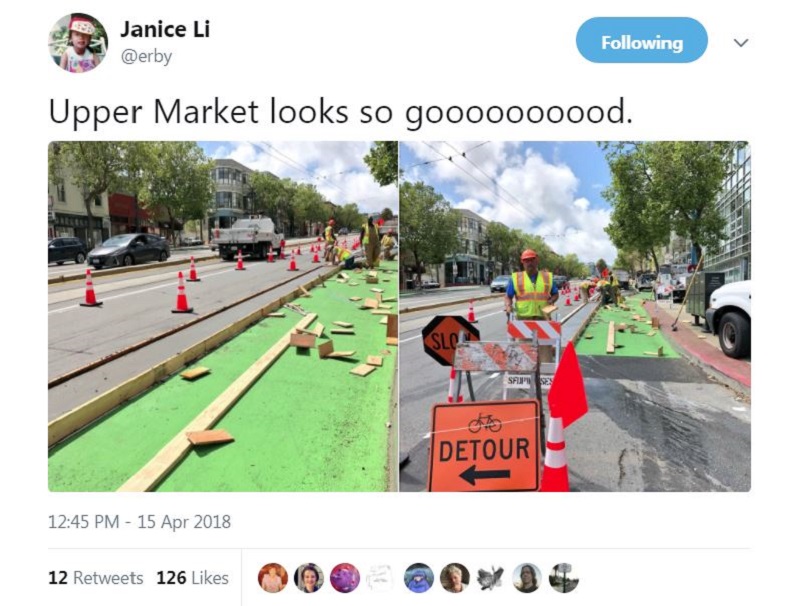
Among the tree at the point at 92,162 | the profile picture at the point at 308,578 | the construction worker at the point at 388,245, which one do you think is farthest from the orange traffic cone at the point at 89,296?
the profile picture at the point at 308,578

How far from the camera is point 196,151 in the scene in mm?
2482

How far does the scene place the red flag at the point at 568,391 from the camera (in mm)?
2465

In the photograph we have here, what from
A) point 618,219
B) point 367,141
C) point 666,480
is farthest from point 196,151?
point 666,480

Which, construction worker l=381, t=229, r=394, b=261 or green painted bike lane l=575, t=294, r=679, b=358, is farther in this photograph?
green painted bike lane l=575, t=294, r=679, b=358

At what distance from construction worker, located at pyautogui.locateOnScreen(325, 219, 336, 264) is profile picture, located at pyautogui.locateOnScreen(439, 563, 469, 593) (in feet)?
8.17

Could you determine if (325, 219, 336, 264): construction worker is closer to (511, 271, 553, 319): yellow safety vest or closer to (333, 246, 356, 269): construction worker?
(333, 246, 356, 269): construction worker

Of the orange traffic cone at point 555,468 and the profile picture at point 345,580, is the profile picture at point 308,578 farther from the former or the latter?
the orange traffic cone at point 555,468

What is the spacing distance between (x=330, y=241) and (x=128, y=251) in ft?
5.51

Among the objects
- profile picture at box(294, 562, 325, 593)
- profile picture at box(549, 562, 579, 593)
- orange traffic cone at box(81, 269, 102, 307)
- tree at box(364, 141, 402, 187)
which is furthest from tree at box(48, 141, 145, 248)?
profile picture at box(549, 562, 579, 593)

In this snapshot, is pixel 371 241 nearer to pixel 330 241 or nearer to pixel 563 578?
pixel 330 241

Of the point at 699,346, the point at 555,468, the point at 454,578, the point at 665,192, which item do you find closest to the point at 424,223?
the point at 555,468

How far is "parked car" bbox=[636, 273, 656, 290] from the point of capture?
4273mm

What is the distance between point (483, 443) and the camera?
2430mm
